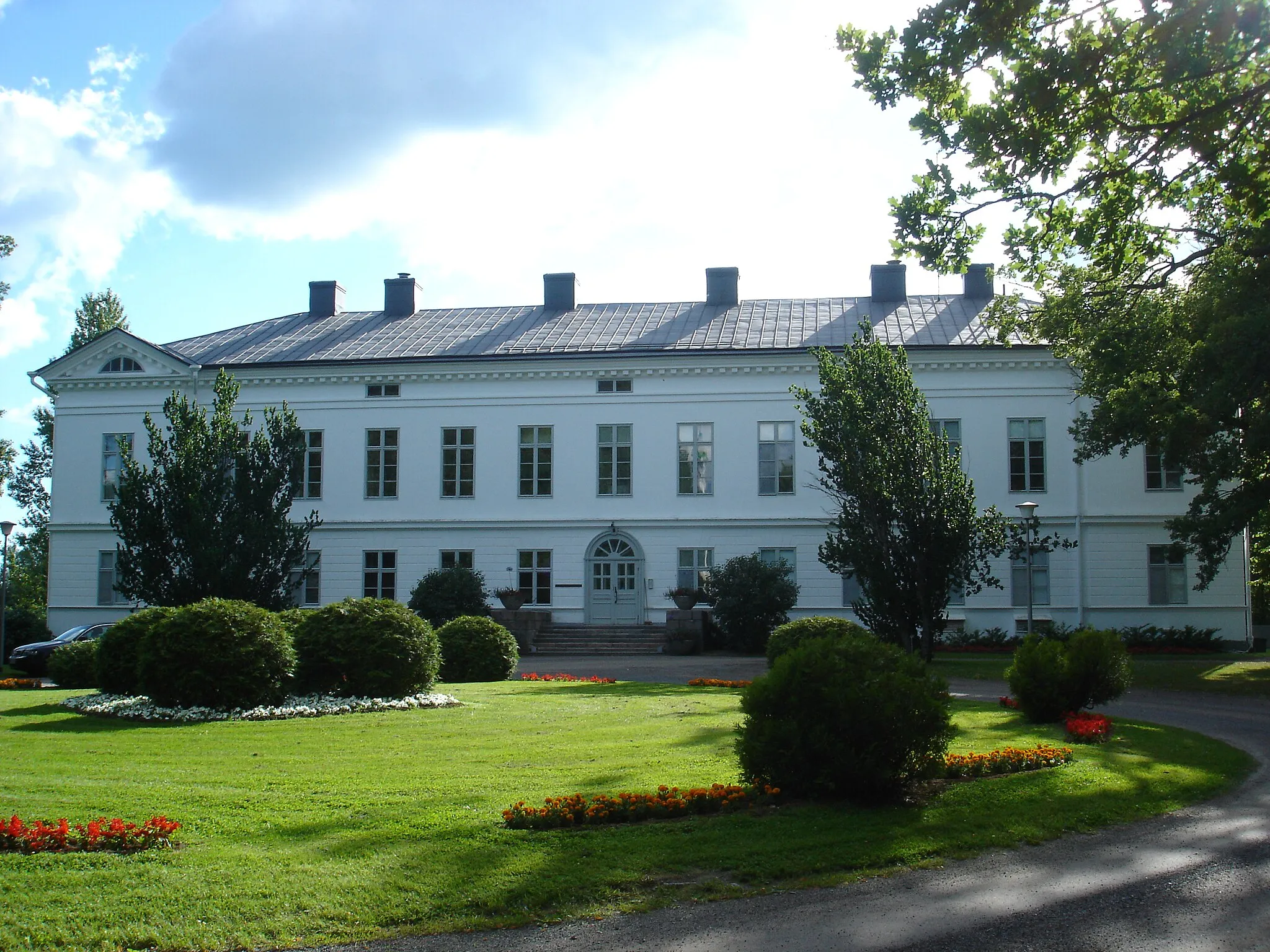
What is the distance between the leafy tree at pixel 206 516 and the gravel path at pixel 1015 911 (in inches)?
719

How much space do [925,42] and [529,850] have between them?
1020 cm

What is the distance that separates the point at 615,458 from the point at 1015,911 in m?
30.2

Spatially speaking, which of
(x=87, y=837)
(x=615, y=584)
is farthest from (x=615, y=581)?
(x=87, y=837)

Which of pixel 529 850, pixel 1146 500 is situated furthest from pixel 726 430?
pixel 529 850

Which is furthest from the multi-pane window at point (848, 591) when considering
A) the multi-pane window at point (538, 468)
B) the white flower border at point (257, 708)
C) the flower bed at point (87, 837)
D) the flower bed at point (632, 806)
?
the flower bed at point (87, 837)

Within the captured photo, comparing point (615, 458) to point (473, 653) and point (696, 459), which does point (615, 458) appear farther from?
point (473, 653)

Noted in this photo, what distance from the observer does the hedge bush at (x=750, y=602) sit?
31.1 m

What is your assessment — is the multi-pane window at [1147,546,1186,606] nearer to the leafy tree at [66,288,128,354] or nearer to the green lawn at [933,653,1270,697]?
the green lawn at [933,653,1270,697]

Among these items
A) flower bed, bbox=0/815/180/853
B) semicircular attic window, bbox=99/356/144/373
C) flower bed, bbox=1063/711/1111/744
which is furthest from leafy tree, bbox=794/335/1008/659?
semicircular attic window, bbox=99/356/144/373

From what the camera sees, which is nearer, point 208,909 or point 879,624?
point 208,909

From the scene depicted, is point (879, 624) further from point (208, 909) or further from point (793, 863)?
point (208, 909)

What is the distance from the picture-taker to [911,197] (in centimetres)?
1409

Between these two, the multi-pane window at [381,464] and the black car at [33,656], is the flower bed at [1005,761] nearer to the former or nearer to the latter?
the black car at [33,656]

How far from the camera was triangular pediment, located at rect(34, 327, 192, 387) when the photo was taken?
38.0m
